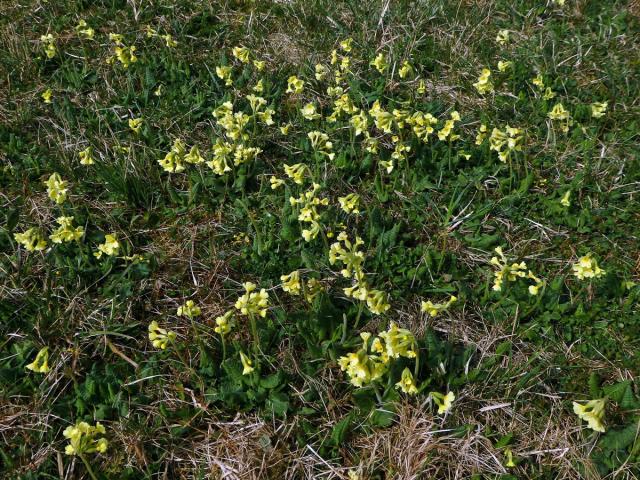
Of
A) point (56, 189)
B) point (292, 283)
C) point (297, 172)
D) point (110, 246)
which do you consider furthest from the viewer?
point (297, 172)

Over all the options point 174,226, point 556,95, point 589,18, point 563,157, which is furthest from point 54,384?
point 589,18

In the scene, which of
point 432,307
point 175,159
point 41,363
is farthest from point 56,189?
point 432,307

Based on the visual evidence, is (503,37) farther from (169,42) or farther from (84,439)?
(84,439)

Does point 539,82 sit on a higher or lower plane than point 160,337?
higher

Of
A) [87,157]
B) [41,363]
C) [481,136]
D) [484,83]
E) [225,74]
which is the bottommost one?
[41,363]

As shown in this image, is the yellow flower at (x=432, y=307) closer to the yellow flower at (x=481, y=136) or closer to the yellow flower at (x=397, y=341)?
the yellow flower at (x=397, y=341)

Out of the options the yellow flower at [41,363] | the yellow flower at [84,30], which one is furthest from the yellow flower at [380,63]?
the yellow flower at [41,363]
